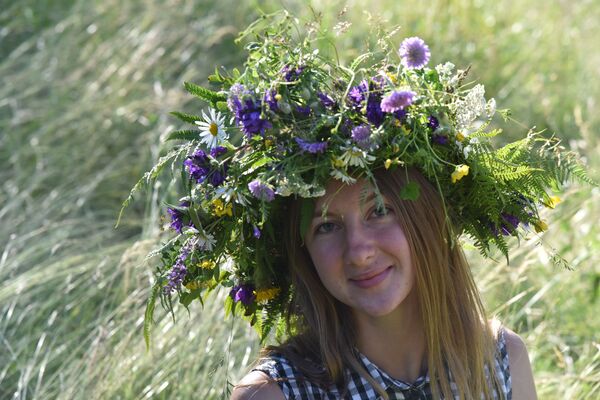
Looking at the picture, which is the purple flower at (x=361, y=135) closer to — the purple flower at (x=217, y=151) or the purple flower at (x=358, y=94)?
the purple flower at (x=358, y=94)

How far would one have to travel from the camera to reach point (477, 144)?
258 centimetres

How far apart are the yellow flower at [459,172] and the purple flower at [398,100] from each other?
0.73ft

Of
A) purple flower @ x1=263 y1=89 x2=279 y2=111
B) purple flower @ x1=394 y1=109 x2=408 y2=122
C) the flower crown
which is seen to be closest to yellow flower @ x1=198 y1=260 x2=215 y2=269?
the flower crown

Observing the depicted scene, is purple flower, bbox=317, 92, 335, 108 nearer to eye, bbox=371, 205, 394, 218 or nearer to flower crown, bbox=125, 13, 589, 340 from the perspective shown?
flower crown, bbox=125, 13, 589, 340

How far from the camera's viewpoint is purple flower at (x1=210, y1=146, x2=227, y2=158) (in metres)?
2.54

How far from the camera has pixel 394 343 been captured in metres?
2.88

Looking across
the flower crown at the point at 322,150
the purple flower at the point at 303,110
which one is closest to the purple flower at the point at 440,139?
the flower crown at the point at 322,150

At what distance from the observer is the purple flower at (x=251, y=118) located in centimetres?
240

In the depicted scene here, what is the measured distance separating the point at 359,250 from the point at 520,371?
2.37 feet

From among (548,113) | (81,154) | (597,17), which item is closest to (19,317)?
(81,154)

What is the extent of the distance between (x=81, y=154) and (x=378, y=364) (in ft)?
10.2

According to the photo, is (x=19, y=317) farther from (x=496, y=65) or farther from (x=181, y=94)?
(x=496, y=65)

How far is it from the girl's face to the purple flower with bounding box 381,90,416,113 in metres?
0.29

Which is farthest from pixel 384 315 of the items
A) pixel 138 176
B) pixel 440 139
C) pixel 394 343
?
pixel 138 176
